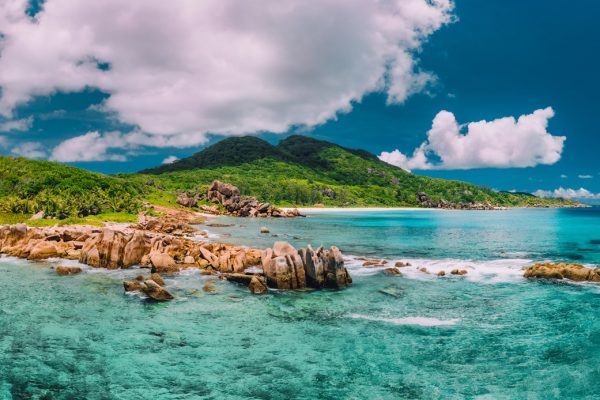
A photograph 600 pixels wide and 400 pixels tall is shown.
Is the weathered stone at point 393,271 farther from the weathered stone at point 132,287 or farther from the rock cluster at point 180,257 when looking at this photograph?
the weathered stone at point 132,287

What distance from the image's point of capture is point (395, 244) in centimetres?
8094

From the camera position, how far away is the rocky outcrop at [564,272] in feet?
142

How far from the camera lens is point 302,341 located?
86.3ft

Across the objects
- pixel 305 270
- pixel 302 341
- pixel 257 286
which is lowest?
pixel 302 341

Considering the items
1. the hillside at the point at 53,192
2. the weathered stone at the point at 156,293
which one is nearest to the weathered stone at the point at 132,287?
the weathered stone at the point at 156,293

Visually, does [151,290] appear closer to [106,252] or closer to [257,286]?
[257,286]

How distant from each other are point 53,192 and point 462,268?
10953 cm

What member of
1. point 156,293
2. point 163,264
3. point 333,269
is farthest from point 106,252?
point 333,269

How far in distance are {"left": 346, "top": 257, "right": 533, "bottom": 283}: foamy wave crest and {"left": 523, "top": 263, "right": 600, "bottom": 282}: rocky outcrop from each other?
1.65 meters

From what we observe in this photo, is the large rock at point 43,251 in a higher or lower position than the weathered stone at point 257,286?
higher

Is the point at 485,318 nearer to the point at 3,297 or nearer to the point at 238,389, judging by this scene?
the point at 238,389

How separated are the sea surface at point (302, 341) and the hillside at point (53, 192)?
6013 cm

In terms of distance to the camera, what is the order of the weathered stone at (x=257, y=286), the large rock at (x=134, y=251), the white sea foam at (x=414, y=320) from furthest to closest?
the large rock at (x=134, y=251)
the weathered stone at (x=257, y=286)
the white sea foam at (x=414, y=320)

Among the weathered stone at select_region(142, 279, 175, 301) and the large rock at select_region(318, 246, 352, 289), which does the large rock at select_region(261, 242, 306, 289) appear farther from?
the weathered stone at select_region(142, 279, 175, 301)
